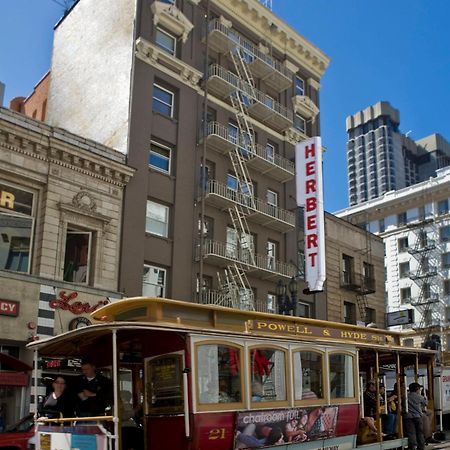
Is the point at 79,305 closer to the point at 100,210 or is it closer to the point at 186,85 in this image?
the point at 100,210

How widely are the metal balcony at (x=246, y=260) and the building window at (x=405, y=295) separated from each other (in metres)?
37.7

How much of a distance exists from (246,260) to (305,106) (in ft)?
37.6

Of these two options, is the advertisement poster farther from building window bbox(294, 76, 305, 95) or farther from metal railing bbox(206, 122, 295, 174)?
building window bbox(294, 76, 305, 95)

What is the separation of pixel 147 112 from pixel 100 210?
5368 mm

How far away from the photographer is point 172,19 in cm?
2739

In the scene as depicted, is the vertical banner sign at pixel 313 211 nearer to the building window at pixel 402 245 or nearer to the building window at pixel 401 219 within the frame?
the building window at pixel 402 245

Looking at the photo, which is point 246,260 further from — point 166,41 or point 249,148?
point 166,41

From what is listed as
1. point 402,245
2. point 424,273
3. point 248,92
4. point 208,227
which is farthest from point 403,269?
point 208,227

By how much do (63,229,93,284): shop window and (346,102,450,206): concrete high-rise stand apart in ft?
434

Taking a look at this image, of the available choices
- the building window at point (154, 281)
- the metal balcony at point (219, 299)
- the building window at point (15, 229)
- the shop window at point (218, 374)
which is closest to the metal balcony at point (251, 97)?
the building window at point (154, 281)

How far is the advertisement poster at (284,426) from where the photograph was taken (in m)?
9.76

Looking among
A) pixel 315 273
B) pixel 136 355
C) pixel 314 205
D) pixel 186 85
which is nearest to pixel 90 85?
pixel 186 85

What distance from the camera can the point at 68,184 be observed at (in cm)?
2147

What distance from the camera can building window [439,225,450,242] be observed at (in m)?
62.2
